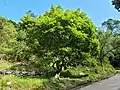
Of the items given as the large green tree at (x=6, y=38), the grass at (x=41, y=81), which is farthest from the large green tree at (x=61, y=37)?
the large green tree at (x=6, y=38)

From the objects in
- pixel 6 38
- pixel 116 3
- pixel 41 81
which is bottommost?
pixel 41 81

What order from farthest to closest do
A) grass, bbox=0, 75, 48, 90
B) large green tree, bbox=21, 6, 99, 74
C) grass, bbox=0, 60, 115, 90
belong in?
large green tree, bbox=21, 6, 99, 74 → grass, bbox=0, 60, 115, 90 → grass, bbox=0, 75, 48, 90

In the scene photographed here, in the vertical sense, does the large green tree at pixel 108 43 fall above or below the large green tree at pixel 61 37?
above

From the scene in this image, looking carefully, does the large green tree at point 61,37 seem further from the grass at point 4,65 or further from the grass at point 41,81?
the grass at point 4,65

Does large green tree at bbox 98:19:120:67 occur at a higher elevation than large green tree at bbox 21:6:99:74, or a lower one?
higher

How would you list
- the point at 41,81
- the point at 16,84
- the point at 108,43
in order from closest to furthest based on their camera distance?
1. the point at 16,84
2. the point at 41,81
3. the point at 108,43

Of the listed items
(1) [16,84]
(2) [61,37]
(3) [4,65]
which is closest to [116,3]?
(1) [16,84]

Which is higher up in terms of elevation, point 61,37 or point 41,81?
point 61,37

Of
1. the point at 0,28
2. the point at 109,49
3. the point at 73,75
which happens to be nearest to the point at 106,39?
the point at 109,49

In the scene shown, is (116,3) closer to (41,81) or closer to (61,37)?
(41,81)

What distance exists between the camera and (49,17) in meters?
25.8

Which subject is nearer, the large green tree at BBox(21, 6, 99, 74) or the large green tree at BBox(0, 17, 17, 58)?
the large green tree at BBox(21, 6, 99, 74)

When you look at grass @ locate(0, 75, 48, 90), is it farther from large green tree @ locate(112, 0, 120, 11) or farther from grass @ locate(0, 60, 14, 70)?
grass @ locate(0, 60, 14, 70)

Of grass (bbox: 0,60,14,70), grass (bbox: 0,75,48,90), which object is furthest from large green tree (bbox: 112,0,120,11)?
grass (bbox: 0,60,14,70)
